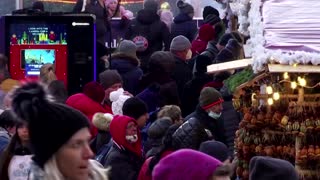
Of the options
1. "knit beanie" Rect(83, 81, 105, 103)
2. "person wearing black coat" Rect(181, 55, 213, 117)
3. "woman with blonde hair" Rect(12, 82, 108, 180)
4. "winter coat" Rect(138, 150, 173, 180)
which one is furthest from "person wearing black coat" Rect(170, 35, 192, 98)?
"woman with blonde hair" Rect(12, 82, 108, 180)

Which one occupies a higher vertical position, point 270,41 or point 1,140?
point 270,41

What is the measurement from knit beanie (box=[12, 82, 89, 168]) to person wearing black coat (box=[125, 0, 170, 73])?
10.3 m

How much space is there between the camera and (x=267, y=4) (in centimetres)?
912

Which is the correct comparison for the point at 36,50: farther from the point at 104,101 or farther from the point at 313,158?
the point at 313,158

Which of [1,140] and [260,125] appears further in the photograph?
[260,125]

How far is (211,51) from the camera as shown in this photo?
539 inches

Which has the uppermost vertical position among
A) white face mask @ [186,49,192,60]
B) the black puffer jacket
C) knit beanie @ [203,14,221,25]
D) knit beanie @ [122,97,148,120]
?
knit beanie @ [203,14,221,25]

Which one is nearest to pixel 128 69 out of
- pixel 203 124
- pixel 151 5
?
pixel 151 5

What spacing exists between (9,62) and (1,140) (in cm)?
501

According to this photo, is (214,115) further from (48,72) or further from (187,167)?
(187,167)

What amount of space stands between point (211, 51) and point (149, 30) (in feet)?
6.04

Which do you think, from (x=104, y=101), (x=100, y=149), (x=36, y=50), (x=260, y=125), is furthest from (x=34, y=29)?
(x=260, y=125)

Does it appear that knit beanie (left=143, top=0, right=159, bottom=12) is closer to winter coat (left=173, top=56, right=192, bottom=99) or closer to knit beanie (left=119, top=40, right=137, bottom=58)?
knit beanie (left=119, top=40, right=137, bottom=58)

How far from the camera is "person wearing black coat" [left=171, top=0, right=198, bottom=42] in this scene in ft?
51.3
